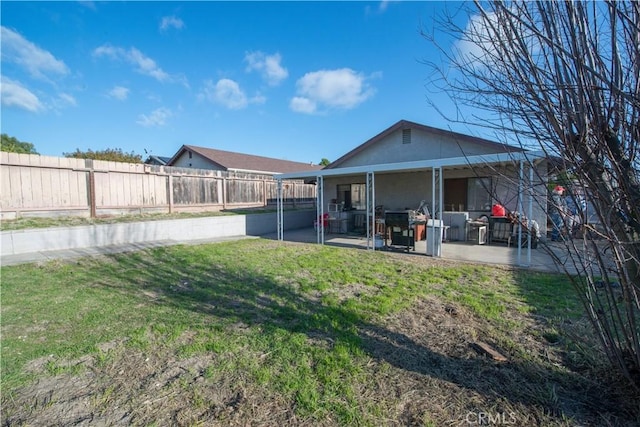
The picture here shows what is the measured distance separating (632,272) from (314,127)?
Answer: 56.7 ft

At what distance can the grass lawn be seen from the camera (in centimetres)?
210

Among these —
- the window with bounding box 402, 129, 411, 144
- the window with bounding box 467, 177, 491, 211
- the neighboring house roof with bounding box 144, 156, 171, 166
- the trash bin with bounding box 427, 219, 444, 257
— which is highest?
the neighboring house roof with bounding box 144, 156, 171, 166

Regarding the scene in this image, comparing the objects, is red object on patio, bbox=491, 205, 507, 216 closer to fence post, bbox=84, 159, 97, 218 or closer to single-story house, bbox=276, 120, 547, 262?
single-story house, bbox=276, 120, 547, 262

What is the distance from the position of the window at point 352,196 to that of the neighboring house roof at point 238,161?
27.4 ft

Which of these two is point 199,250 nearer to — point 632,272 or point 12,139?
point 632,272

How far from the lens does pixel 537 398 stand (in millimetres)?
2188

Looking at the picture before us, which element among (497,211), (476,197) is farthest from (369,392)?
(476,197)

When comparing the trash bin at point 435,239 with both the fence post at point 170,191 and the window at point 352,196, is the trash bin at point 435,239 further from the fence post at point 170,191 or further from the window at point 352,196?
the fence post at point 170,191

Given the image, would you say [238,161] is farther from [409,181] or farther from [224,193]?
[409,181]

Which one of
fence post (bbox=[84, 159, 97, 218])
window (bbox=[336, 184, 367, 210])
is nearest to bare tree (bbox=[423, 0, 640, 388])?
fence post (bbox=[84, 159, 97, 218])

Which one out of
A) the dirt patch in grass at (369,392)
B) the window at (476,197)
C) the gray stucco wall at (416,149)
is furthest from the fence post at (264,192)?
the dirt patch in grass at (369,392)

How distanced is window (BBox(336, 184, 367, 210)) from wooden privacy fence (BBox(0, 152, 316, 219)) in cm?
519

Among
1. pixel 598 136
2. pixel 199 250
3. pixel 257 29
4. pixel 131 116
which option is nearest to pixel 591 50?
pixel 598 136

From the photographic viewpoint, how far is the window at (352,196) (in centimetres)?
1347
